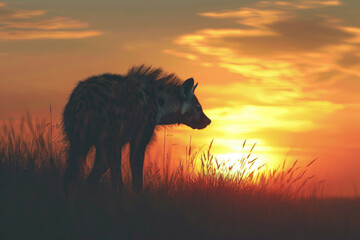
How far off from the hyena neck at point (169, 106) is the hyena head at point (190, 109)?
10 centimetres

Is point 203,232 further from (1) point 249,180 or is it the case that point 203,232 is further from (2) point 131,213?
(1) point 249,180

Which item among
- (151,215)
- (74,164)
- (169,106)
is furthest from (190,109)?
(151,215)

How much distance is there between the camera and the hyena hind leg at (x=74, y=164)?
9125 mm

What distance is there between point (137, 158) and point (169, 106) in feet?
5.55

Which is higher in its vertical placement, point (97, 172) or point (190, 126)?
point (190, 126)

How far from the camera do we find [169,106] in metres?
11.2

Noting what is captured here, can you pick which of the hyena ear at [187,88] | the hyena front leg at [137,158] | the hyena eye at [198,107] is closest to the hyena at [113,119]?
the hyena front leg at [137,158]

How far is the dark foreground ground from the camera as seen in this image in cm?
738

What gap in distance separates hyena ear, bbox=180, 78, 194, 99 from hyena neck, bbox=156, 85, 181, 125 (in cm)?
12

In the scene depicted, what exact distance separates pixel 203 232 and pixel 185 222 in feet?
0.89

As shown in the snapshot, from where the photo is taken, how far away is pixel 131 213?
767cm

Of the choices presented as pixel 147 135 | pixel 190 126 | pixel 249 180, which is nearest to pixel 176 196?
pixel 147 135

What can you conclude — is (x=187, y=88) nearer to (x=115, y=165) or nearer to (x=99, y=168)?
(x=115, y=165)

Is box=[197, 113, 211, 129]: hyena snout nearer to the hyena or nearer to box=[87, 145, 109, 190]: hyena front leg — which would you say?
the hyena
